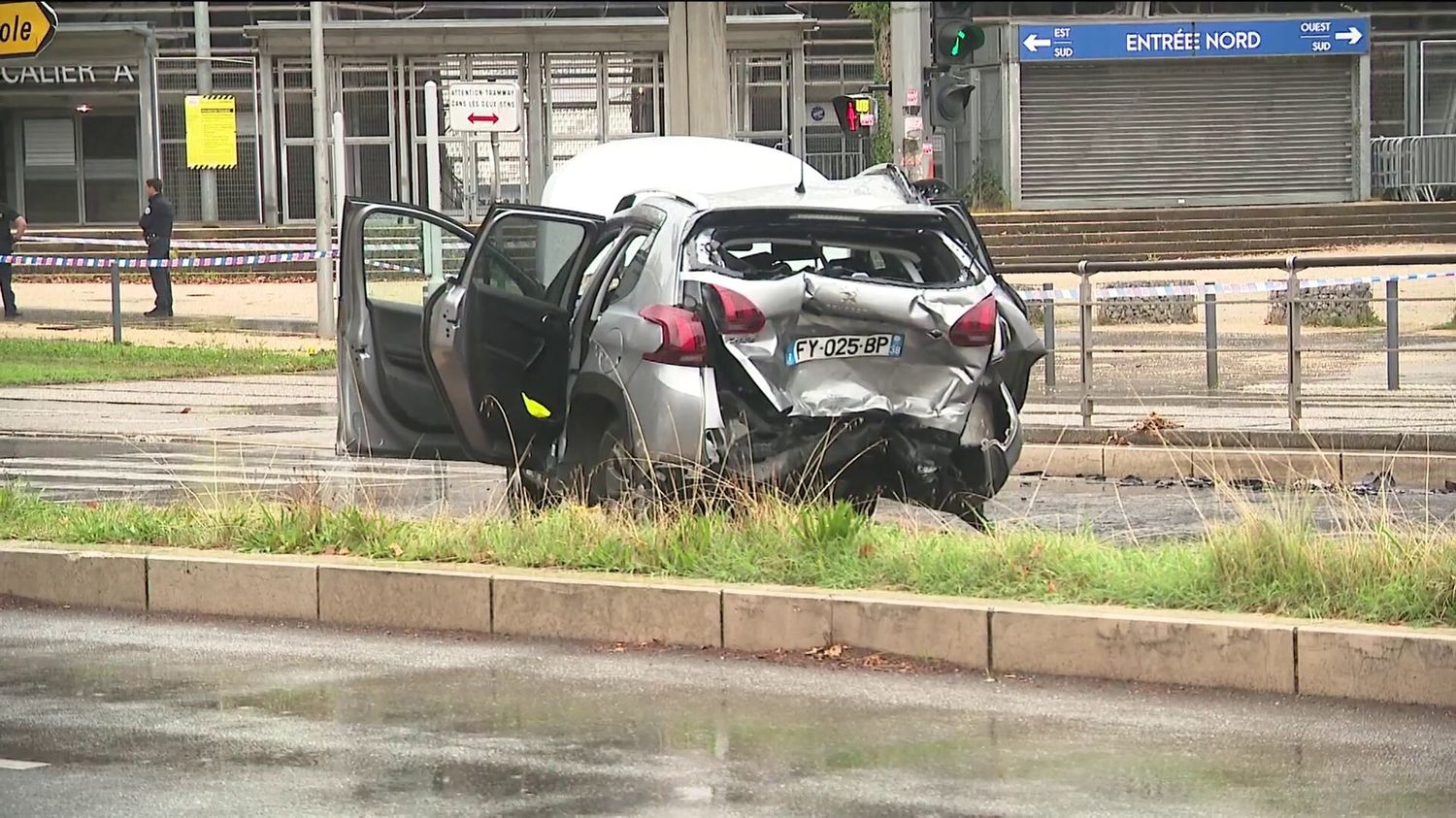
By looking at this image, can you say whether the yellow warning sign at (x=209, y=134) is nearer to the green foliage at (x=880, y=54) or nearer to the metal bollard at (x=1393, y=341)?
the green foliage at (x=880, y=54)

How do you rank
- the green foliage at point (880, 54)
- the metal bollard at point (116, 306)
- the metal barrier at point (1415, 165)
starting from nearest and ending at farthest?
the metal bollard at point (116, 306) → the green foliage at point (880, 54) → the metal barrier at point (1415, 165)

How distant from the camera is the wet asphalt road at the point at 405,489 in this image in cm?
992

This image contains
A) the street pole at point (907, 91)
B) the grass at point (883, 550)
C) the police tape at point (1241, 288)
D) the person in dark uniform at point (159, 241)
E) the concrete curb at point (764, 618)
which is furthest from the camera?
the person in dark uniform at point (159, 241)

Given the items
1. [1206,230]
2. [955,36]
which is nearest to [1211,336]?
[955,36]

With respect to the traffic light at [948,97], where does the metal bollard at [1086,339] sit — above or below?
below

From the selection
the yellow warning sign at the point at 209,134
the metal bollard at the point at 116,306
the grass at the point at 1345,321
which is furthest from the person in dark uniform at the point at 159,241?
the grass at the point at 1345,321

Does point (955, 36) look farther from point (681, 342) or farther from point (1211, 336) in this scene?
point (681, 342)

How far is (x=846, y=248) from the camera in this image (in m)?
10.1

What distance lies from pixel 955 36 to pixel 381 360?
10.9 metres

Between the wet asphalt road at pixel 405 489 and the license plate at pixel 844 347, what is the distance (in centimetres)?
91

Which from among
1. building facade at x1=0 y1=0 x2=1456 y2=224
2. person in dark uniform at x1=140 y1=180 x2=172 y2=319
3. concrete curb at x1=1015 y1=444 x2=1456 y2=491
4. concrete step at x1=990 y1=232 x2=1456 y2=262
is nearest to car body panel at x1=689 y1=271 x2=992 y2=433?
concrete curb at x1=1015 y1=444 x2=1456 y2=491

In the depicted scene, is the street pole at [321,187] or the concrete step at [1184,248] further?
the concrete step at [1184,248]

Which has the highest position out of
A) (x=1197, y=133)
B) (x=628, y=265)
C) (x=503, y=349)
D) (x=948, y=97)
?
(x=1197, y=133)

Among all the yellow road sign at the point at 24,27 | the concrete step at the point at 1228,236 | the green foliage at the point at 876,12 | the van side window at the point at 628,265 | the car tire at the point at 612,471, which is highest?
the green foliage at the point at 876,12
